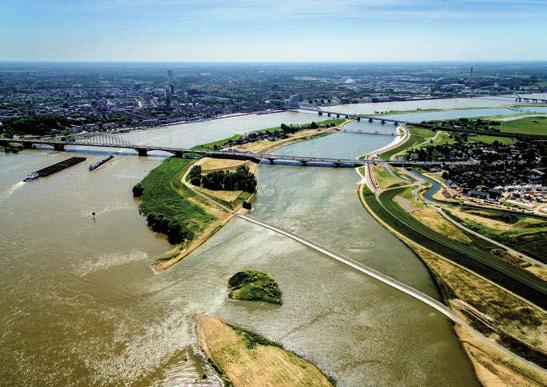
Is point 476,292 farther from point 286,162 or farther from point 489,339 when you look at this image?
point 286,162

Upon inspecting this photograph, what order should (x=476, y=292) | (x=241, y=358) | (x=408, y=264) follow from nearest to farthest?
(x=241, y=358) < (x=476, y=292) < (x=408, y=264)

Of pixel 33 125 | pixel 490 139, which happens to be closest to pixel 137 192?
pixel 33 125

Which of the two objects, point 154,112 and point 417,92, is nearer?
point 154,112

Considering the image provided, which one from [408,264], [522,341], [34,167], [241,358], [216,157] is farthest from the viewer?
[216,157]

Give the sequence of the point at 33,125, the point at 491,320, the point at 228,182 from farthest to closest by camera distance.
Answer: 1. the point at 33,125
2. the point at 228,182
3. the point at 491,320

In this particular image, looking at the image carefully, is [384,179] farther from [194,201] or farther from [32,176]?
[32,176]

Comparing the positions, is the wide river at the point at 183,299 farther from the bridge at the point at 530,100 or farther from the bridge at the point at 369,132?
the bridge at the point at 530,100

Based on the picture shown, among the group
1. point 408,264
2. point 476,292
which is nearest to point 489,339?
point 476,292

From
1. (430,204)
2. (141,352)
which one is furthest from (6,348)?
(430,204)
